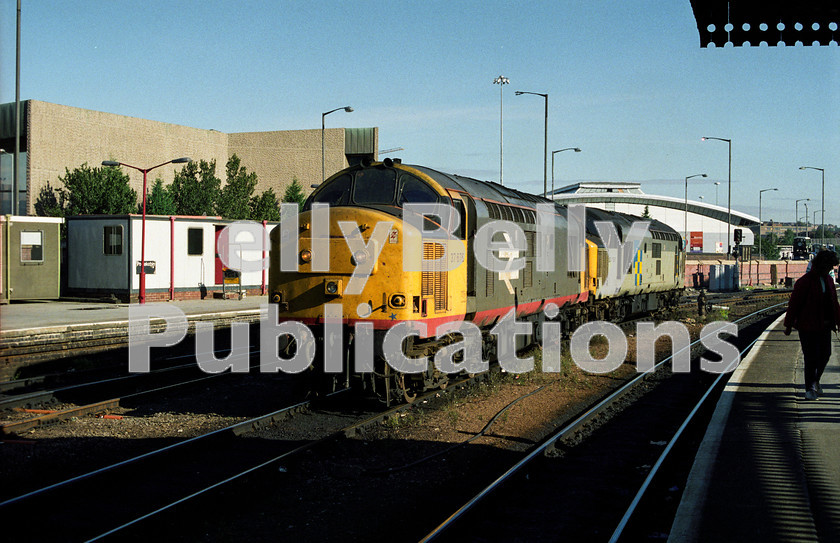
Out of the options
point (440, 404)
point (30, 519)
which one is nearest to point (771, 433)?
point (440, 404)

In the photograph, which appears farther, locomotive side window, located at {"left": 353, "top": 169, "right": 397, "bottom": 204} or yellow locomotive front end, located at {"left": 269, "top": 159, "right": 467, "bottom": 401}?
locomotive side window, located at {"left": 353, "top": 169, "right": 397, "bottom": 204}

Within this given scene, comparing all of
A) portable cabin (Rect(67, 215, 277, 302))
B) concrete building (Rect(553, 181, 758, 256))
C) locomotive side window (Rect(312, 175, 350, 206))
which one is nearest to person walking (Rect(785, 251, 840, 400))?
locomotive side window (Rect(312, 175, 350, 206))

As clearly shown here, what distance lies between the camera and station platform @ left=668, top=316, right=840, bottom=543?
6.06m

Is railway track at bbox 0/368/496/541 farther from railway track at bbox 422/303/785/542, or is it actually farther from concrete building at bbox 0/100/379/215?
concrete building at bbox 0/100/379/215

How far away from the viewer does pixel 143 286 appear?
1065 inches

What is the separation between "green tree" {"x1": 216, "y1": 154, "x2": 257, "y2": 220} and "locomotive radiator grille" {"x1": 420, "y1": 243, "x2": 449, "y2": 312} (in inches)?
1659

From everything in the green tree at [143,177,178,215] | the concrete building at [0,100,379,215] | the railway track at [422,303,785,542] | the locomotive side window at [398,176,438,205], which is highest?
the concrete building at [0,100,379,215]

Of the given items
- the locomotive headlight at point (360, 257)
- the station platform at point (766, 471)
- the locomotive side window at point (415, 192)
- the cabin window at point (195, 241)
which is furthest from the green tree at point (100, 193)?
the station platform at point (766, 471)

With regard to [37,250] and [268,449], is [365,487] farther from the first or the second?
[37,250]

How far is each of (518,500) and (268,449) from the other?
3.32m

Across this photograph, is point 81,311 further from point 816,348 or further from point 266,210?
point 266,210

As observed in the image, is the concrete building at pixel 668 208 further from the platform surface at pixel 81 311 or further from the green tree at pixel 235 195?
the platform surface at pixel 81 311

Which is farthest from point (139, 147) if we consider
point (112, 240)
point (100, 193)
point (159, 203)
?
point (112, 240)

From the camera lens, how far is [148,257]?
2769 cm
